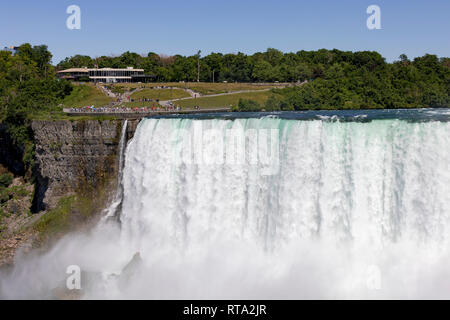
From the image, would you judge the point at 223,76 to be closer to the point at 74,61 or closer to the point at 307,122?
the point at 74,61

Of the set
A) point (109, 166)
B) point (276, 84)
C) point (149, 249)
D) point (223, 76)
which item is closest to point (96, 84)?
point (223, 76)

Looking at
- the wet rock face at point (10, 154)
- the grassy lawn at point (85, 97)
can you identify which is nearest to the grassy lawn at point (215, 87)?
the grassy lawn at point (85, 97)

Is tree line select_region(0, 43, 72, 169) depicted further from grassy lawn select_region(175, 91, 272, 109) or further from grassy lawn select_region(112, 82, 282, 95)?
grassy lawn select_region(175, 91, 272, 109)

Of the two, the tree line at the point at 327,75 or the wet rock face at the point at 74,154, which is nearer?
the wet rock face at the point at 74,154

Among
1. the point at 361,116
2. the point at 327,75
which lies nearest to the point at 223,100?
the point at 327,75

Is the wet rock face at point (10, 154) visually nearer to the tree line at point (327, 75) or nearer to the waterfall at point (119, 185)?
the waterfall at point (119, 185)

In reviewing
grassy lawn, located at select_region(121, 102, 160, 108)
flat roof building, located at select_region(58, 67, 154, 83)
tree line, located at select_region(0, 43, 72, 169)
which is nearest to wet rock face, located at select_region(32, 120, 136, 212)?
tree line, located at select_region(0, 43, 72, 169)

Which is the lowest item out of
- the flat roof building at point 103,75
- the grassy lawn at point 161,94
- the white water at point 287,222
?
the white water at point 287,222
